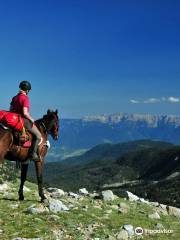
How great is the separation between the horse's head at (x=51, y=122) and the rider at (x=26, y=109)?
59.3 inches

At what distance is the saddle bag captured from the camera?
825 inches

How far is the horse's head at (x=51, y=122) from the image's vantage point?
2439 centimetres

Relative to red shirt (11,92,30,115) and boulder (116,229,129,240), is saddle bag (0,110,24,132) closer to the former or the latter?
red shirt (11,92,30,115)

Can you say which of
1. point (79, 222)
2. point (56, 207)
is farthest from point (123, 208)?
point (79, 222)

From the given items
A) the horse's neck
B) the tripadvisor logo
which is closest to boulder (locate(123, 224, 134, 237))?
the tripadvisor logo

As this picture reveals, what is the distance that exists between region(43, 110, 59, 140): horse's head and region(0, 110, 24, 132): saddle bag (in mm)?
2795

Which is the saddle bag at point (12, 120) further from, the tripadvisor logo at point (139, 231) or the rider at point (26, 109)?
the tripadvisor logo at point (139, 231)

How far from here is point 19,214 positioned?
20.0 m

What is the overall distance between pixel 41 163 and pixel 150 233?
7193 mm

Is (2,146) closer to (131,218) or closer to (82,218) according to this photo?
(82,218)

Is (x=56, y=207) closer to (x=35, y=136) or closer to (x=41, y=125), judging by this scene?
(x=35, y=136)

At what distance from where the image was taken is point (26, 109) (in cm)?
2194

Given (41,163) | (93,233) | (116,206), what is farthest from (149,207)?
(93,233)

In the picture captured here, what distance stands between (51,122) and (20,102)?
2.84m
